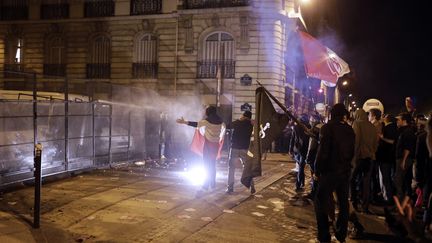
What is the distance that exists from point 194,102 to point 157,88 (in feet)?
8.07

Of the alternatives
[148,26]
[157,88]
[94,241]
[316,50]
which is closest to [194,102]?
[157,88]

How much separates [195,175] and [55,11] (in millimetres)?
20618

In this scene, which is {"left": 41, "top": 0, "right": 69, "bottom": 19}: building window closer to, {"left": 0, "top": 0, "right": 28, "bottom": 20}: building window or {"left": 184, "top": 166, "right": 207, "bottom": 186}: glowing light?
{"left": 0, "top": 0, "right": 28, "bottom": 20}: building window

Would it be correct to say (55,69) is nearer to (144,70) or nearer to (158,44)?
(144,70)

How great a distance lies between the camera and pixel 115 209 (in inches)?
300

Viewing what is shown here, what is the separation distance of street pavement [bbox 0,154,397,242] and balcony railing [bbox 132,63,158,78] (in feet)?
52.8

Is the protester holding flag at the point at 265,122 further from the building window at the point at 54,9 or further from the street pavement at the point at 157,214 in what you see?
the building window at the point at 54,9

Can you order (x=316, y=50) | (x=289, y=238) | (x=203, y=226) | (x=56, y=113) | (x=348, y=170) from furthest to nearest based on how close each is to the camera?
(x=316, y=50) < (x=56, y=113) < (x=203, y=226) < (x=289, y=238) < (x=348, y=170)

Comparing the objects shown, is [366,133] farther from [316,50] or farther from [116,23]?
[116,23]

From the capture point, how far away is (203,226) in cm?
672

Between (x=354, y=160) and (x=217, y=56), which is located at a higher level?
(x=217, y=56)

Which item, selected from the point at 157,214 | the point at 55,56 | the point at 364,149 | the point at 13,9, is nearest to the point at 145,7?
the point at 55,56

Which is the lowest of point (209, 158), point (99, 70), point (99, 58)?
point (209, 158)

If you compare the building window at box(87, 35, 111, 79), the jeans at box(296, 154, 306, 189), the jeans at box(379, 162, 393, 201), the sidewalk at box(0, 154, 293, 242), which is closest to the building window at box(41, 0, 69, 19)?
the building window at box(87, 35, 111, 79)
